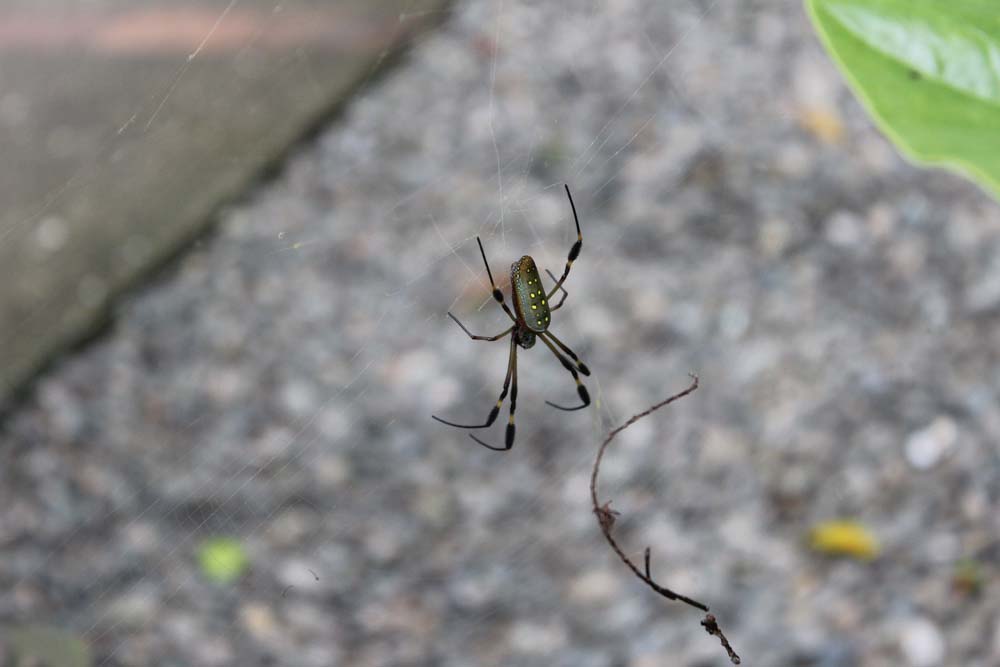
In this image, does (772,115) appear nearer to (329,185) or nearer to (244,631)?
(329,185)

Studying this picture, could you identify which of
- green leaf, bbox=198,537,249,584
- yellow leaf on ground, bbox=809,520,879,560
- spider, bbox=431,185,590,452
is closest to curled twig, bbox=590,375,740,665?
spider, bbox=431,185,590,452

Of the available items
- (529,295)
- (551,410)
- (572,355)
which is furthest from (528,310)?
(551,410)

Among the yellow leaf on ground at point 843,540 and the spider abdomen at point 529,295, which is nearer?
the spider abdomen at point 529,295

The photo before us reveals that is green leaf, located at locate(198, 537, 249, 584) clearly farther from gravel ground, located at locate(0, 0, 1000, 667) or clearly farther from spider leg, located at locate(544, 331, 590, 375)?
spider leg, located at locate(544, 331, 590, 375)

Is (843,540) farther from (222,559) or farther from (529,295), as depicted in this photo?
(222,559)

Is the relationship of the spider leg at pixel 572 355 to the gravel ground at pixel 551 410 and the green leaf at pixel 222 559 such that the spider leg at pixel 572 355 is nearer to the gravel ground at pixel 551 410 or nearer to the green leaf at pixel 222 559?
the gravel ground at pixel 551 410

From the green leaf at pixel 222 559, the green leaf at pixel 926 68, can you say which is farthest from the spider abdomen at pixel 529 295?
the green leaf at pixel 222 559

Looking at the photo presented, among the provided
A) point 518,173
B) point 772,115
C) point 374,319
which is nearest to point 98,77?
point 374,319
